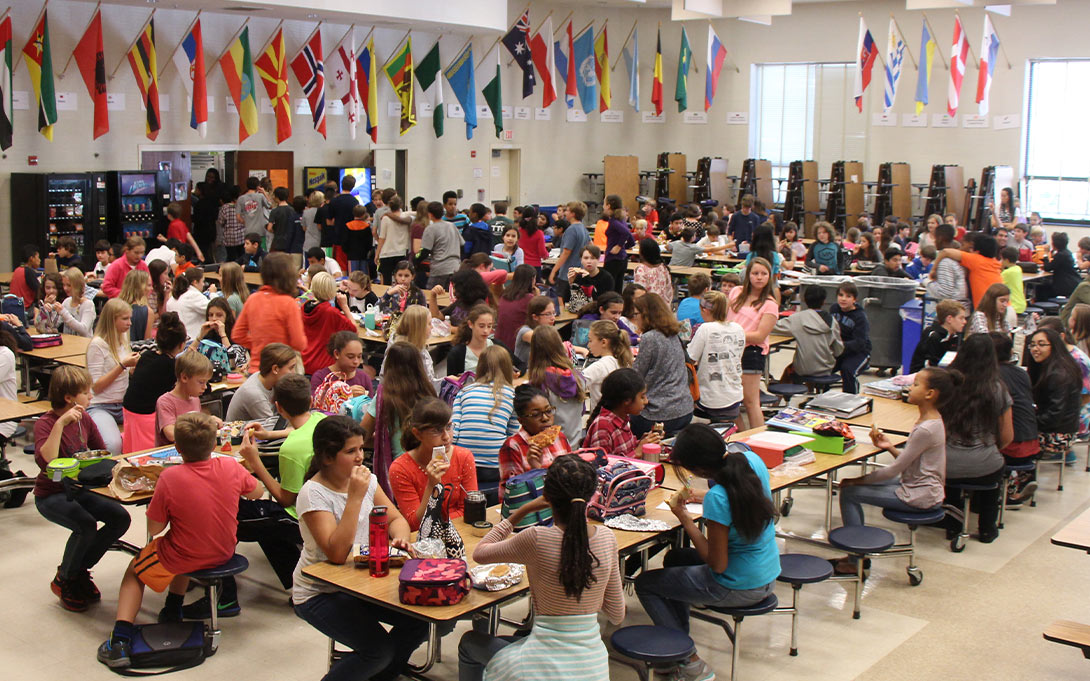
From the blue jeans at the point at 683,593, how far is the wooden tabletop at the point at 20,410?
12.4 ft

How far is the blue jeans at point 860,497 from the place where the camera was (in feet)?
19.9

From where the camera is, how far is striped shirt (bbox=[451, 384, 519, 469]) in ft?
18.3

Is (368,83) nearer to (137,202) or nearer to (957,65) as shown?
(137,202)

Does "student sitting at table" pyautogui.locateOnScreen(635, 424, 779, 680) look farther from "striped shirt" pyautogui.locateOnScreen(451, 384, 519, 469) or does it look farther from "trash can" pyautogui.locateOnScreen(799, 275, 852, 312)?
"trash can" pyautogui.locateOnScreen(799, 275, 852, 312)

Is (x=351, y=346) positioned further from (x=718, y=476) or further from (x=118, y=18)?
(x=118, y=18)

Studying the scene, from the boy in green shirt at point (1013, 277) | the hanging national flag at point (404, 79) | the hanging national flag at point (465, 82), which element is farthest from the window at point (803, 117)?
the boy in green shirt at point (1013, 277)

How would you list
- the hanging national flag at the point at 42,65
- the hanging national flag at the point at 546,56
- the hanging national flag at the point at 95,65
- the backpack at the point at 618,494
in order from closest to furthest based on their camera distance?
the backpack at the point at 618,494 → the hanging national flag at the point at 42,65 → the hanging national flag at the point at 95,65 → the hanging national flag at the point at 546,56

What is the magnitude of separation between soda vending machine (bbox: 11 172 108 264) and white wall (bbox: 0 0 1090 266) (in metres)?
0.22

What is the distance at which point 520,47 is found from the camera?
59.5 ft

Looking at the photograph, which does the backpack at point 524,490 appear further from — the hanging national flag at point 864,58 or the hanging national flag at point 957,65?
the hanging national flag at point 957,65

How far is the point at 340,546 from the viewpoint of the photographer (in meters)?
4.24

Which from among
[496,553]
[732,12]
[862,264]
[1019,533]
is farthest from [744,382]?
[732,12]

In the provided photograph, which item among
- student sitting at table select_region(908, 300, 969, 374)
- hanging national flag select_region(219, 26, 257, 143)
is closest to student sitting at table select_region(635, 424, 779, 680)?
student sitting at table select_region(908, 300, 969, 374)

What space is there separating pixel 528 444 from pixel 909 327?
6.31 m
